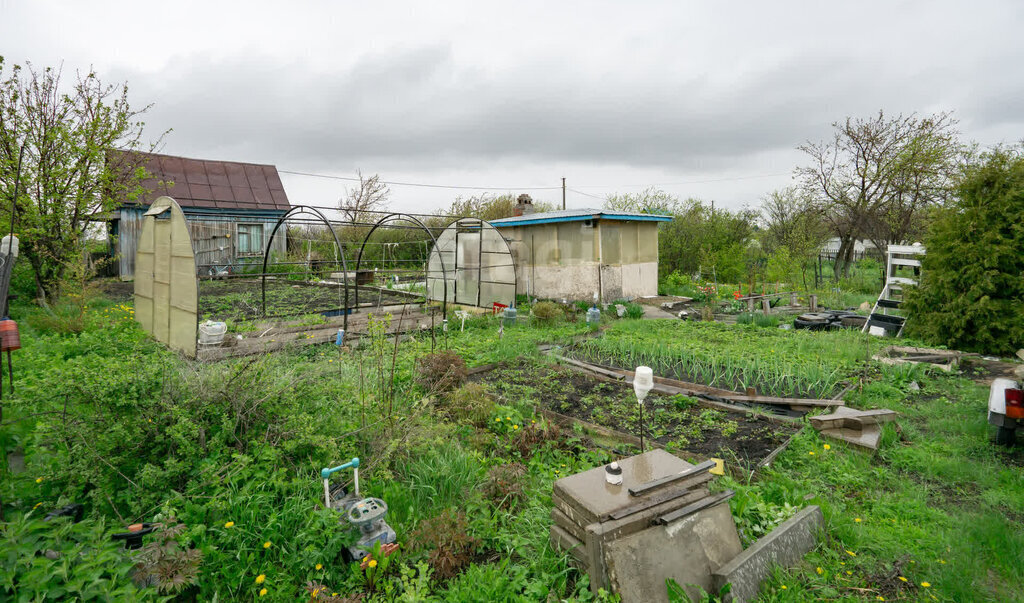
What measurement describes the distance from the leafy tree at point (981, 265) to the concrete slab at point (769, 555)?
778cm

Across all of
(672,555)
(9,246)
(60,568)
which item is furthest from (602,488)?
(9,246)

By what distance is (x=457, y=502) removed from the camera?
140 inches

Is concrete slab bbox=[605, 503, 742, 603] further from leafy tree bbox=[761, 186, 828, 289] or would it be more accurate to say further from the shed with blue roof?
leafy tree bbox=[761, 186, 828, 289]

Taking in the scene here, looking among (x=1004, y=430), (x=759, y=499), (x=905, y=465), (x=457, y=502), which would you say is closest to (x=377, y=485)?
(x=457, y=502)

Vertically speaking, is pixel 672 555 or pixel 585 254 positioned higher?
pixel 585 254

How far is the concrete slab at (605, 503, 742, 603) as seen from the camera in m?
2.50

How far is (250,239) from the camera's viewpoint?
821 inches

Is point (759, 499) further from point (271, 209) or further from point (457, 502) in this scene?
point (271, 209)

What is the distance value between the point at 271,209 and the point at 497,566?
73.5 feet

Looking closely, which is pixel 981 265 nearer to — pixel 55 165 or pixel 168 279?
pixel 168 279

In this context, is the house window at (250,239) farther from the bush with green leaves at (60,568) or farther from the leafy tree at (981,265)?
the leafy tree at (981,265)

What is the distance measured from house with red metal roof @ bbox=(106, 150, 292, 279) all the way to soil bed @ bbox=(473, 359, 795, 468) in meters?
15.2

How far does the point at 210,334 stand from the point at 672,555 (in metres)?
7.63

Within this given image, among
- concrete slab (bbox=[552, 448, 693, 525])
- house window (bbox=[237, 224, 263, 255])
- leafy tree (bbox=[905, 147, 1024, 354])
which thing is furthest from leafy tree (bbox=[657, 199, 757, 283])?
house window (bbox=[237, 224, 263, 255])
